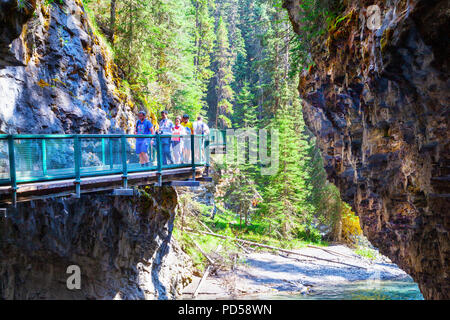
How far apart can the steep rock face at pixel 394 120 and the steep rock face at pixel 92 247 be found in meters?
8.04

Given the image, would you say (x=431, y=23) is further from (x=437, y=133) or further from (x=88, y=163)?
(x=88, y=163)

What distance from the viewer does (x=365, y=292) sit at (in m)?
17.8

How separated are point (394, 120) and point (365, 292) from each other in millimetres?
12047

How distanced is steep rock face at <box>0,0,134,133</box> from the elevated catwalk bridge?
2.62m

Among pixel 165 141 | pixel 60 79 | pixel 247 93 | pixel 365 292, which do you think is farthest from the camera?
pixel 247 93

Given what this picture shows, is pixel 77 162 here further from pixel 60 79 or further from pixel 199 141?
pixel 60 79

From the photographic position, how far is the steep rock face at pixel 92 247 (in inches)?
420

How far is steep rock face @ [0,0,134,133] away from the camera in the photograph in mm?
10203

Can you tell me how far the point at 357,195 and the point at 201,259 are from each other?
9479mm

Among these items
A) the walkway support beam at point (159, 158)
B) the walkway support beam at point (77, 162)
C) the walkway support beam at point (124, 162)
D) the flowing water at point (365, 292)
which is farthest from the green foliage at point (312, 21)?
the flowing water at point (365, 292)

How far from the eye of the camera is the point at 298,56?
1459 cm

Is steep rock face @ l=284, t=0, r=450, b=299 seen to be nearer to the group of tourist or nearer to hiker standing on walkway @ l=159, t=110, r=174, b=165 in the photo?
the group of tourist

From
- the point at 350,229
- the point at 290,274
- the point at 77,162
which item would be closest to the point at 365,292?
the point at 290,274

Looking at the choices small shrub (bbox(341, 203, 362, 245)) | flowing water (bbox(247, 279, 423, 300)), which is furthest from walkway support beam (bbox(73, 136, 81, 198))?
small shrub (bbox(341, 203, 362, 245))
